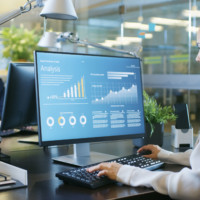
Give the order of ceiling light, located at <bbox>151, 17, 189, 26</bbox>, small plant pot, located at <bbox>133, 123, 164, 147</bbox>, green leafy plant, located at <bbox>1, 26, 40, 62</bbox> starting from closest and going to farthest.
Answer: small plant pot, located at <bbox>133, 123, 164, 147</bbox> < green leafy plant, located at <bbox>1, 26, 40, 62</bbox> < ceiling light, located at <bbox>151, 17, 189, 26</bbox>

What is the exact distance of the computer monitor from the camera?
147 centimetres

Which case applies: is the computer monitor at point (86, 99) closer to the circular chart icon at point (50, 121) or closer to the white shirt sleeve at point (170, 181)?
the circular chart icon at point (50, 121)

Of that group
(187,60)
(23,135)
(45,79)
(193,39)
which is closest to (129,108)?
(45,79)

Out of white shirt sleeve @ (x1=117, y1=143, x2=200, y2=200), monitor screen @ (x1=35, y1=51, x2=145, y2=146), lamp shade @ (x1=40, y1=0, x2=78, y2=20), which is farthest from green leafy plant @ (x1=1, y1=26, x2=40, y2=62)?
white shirt sleeve @ (x1=117, y1=143, x2=200, y2=200)

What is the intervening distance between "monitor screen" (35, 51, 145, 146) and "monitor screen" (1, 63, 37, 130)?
380 millimetres

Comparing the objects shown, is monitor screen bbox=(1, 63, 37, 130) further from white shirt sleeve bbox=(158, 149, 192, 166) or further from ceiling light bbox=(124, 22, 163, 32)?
ceiling light bbox=(124, 22, 163, 32)

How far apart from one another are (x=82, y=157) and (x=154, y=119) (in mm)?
614

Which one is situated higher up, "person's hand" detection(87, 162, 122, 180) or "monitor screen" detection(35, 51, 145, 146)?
"monitor screen" detection(35, 51, 145, 146)

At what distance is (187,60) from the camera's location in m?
6.09

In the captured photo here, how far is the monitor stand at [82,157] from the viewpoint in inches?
61.5

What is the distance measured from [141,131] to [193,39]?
410 centimetres

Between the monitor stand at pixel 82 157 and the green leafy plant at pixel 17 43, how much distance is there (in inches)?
149

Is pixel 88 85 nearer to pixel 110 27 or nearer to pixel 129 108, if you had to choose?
pixel 129 108

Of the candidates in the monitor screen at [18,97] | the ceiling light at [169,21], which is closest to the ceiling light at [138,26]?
the ceiling light at [169,21]
